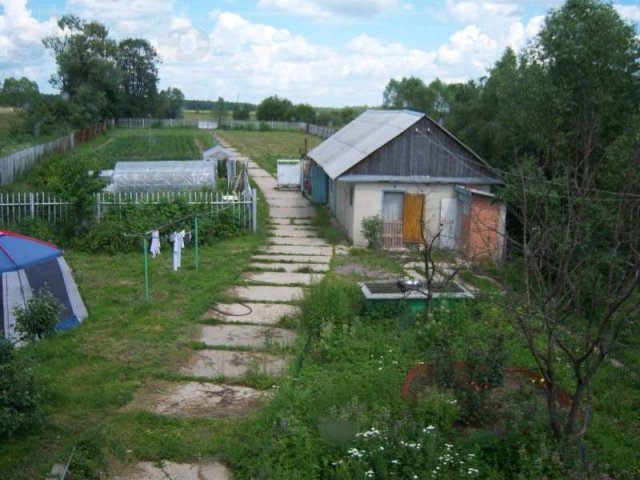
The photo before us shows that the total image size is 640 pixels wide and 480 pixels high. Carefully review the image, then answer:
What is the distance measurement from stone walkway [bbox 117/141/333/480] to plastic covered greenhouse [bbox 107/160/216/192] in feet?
18.8

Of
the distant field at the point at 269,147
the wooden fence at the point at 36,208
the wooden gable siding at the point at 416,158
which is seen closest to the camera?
the wooden fence at the point at 36,208

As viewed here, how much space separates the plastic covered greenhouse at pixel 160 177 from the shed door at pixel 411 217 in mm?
7681

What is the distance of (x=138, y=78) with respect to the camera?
271 feet

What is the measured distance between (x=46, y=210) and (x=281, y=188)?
14.0 metres

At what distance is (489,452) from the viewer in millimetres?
7266

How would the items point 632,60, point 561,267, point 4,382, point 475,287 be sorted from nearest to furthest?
point 561,267, point 4,382, point 475,287, point 632,60

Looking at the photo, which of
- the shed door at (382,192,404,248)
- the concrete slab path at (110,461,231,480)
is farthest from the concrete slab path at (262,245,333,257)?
the concrete slab path at (110,461,231,480)

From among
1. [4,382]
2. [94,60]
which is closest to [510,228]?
[4,382]

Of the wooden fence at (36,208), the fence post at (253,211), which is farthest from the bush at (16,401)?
the fence post at (253,211)

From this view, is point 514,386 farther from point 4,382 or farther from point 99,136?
point 99,136

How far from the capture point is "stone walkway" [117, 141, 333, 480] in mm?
8758

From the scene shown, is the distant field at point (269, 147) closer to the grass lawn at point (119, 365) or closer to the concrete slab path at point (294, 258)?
the concrete slab path at point (294, 258)

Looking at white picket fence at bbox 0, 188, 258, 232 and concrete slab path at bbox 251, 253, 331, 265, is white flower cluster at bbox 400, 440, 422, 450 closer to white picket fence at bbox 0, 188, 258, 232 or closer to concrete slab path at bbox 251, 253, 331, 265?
concrete slab path at bbox 251, 253, 331, 265

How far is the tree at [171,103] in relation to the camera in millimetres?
85062
